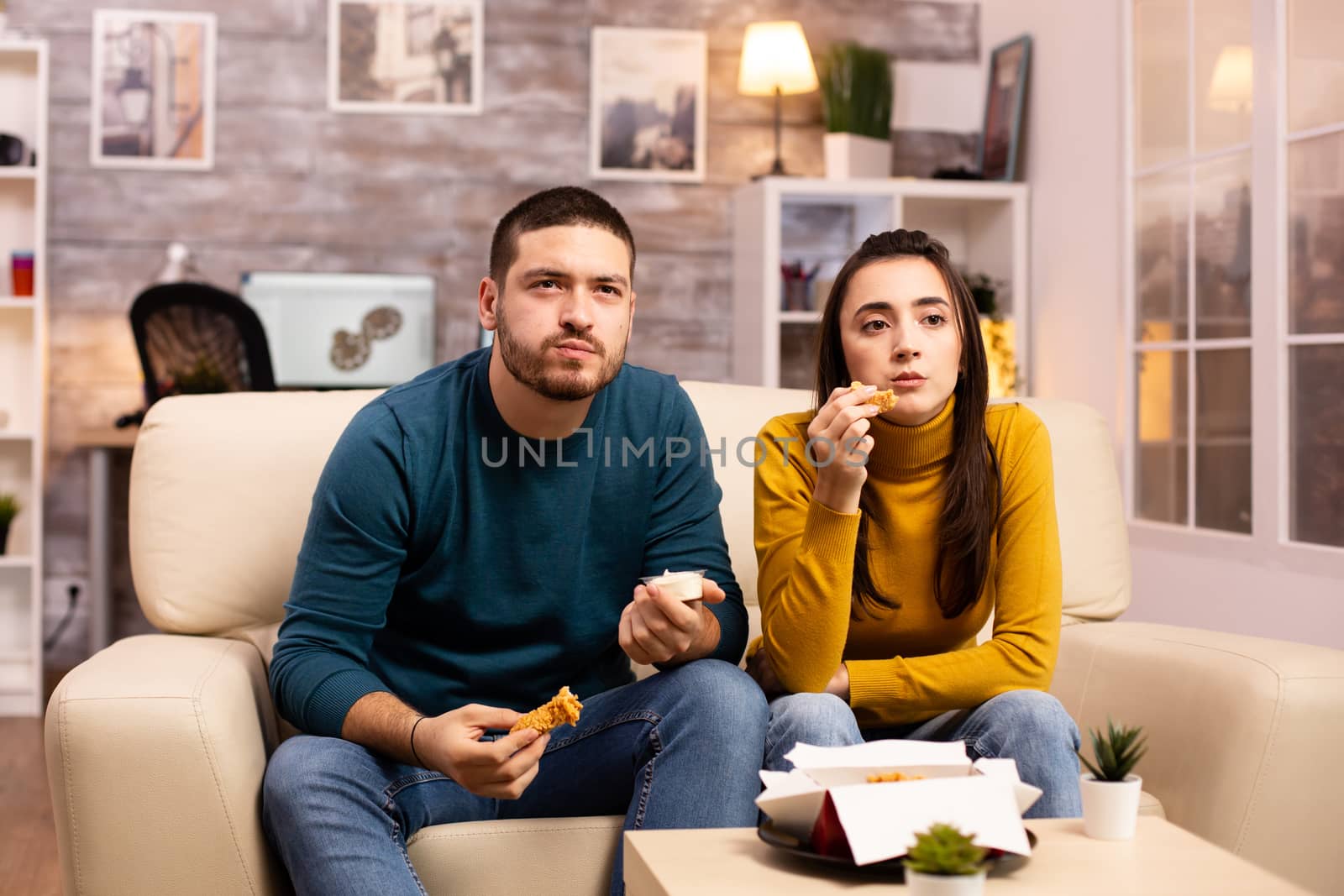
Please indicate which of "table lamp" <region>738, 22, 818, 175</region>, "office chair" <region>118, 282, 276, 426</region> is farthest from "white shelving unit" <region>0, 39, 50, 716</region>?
"table lamp" <region>738, 22, 818, 175</region>

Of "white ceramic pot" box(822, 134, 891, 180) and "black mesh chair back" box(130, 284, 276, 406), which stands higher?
"white ceramic pot" box(822, 134, 891, 180)

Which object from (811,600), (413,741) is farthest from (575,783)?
(811,600)

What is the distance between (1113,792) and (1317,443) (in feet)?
7.08

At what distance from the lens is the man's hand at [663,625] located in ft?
5.09

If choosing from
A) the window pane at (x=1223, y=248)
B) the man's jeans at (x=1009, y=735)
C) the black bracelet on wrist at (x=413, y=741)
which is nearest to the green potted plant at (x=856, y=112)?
the window pane at (x=1223, y=248)

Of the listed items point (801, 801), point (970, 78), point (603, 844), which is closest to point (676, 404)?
point (603, 844)

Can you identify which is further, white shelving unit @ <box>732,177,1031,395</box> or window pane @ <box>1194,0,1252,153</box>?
white shelving unit @ <box>732,177,1031,395</box>

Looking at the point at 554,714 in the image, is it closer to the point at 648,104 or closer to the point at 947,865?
the point at 947,865

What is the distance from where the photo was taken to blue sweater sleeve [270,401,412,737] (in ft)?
5.22

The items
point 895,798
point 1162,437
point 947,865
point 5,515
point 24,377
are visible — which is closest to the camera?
point 947,865

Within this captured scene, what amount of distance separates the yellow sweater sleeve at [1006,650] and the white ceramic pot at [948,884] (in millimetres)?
698

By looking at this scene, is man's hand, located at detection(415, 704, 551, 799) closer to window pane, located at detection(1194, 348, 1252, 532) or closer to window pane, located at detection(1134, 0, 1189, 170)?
window pane, located at detection(1194, 348, 1252, 532)

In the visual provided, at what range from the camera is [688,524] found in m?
1.83

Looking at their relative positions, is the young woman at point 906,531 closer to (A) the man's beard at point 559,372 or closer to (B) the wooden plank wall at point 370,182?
(A) the man's beard at point 559,372
